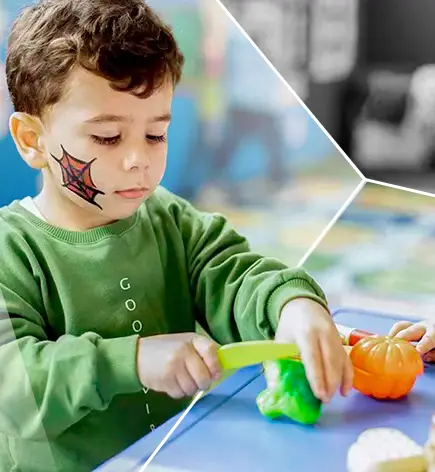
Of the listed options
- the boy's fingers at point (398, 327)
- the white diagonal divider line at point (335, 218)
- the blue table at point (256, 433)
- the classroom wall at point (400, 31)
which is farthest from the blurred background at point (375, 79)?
the blue table at point (256, 433)

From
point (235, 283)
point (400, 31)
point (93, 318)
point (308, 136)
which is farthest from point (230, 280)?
point (400, 31)

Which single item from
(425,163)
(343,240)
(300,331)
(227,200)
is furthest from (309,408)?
(425,163)

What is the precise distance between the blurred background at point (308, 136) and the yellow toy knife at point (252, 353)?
12 centimetres

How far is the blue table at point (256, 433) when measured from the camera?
1.64 feet

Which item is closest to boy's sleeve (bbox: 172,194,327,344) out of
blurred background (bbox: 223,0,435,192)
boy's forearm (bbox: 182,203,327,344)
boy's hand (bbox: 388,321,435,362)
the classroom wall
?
boy's forearm (bbox: 182,203,327,344)

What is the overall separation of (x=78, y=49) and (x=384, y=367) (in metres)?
0.28

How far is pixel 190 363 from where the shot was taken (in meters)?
0.49

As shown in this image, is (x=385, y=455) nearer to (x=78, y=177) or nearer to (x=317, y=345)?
(x=317, y=345)

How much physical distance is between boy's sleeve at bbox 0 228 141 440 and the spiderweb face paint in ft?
0.14

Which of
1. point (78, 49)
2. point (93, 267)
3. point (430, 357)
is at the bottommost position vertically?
point (430, 357)

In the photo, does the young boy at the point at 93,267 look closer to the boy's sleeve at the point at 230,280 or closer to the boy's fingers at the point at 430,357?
the boy's sleeve at the point at 230,280

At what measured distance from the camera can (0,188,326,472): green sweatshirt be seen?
491 millimetres

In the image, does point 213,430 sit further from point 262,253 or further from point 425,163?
point 425,163

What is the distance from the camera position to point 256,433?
20.8 inches
